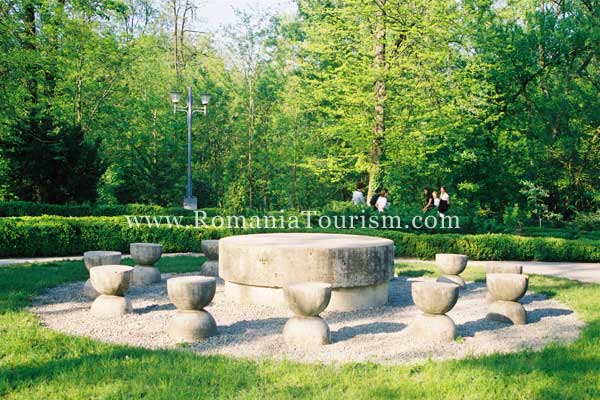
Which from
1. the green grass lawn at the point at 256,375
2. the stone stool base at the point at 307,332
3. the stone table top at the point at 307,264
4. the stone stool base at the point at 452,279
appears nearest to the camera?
the green grass lawn at the point at 256,375

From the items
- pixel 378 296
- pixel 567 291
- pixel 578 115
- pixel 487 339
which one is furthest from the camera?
pixel 578 115

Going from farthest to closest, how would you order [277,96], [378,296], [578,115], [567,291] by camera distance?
[277,96], [578,115], [567,291], [378,296]

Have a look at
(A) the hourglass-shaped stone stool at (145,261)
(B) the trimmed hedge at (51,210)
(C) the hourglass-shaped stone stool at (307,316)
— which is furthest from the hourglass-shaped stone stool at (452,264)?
(B) the trimmed hedge at (51,210)

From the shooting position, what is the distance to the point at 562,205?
20.8 metres

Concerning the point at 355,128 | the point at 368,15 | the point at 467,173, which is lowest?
the point at 467,173

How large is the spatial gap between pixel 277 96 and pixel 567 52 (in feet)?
44.6

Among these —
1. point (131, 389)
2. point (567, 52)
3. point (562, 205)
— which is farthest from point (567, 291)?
point (567, 52)

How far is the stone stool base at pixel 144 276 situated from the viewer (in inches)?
385

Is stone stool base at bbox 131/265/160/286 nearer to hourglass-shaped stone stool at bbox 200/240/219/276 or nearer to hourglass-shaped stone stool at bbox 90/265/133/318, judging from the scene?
hourglass-shaped stone stool at bbox 200/240/219/276

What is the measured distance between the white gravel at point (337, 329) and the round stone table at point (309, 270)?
0.75 feet

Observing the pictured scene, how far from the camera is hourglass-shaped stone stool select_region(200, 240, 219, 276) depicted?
10.2 metres

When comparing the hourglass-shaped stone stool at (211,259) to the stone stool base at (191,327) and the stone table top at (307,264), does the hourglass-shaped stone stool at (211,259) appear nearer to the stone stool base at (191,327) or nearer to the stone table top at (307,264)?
the stone table top at (307,264)

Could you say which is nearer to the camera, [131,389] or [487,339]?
[131,389]

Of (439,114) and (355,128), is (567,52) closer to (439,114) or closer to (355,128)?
(439,114)
